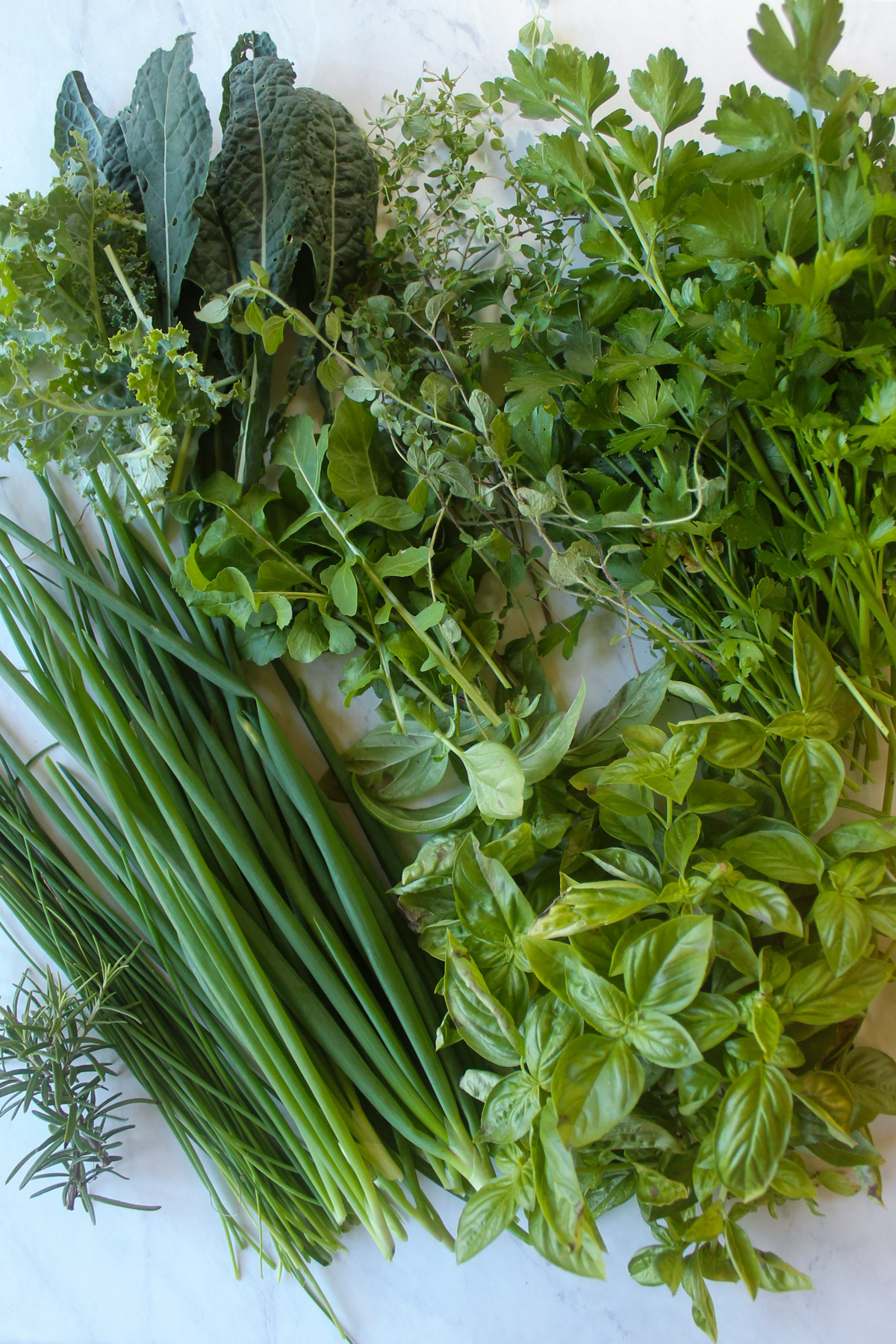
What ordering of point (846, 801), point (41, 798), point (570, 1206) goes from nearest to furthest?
point (570, 1206) < point (846, 801) < point (41, 798)

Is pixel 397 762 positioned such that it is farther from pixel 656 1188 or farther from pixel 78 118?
pixel 78 118

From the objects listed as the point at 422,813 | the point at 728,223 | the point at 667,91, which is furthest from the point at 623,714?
the point at 667,91

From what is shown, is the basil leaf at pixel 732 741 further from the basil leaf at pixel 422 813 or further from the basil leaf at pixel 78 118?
the basil leaf at pixel 78 118

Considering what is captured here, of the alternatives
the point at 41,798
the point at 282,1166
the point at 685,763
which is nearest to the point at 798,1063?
the point at 685,763

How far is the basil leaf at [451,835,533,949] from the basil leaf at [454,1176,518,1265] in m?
0.21

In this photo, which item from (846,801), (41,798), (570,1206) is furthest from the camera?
(41,798)

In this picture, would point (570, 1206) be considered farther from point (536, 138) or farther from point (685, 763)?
point (536, 138)

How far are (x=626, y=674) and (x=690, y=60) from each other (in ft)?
2.38

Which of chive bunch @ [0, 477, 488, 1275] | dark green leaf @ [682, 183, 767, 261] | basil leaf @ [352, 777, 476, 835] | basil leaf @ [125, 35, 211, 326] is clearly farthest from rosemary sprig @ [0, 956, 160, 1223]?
dark green leaf @ [682, 183, 767, 261]

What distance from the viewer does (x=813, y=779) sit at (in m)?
0.71

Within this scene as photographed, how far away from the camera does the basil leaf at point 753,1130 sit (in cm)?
60

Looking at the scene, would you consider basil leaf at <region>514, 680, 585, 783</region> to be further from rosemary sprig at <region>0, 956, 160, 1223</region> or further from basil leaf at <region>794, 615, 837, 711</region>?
rosemary sprig at <region>0, 956, 160, 1223</region>

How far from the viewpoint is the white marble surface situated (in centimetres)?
88

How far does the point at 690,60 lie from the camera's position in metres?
0.96
